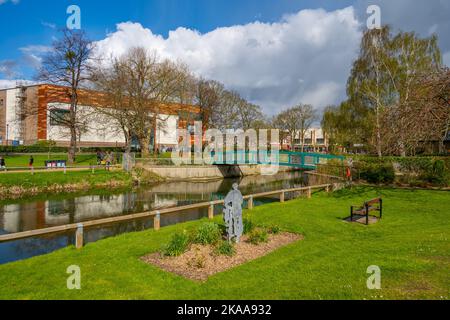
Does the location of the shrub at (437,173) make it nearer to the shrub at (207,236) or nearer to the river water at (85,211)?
the river water at (85,211)

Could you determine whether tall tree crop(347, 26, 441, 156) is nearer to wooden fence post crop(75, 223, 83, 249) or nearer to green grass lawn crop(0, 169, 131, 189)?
green grass lawn crop(0, 169, 131, 189)

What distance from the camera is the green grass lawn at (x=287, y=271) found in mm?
5906

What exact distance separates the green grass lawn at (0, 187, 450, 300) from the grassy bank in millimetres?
15712

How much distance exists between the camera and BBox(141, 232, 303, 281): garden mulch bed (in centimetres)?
711

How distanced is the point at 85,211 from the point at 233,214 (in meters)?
12.5

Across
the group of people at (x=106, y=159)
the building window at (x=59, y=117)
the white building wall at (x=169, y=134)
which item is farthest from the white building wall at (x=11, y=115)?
the group of people at (x=106, y=159)

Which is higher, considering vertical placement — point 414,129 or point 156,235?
point 414,129

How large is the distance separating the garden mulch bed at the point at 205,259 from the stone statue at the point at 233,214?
35cm

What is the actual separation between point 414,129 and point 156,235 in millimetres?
13467

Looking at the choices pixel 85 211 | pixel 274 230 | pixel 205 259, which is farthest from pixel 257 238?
pixel 85 211

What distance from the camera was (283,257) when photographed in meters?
7.95

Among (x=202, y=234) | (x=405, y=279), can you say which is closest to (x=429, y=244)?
(x=405, y=279)

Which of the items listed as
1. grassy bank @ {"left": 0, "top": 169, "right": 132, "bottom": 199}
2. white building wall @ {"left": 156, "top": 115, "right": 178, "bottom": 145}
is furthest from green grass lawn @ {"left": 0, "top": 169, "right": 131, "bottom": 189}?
white building wall @ {"left": 156, "top": 115, "right": 178, "bottom": 145}
